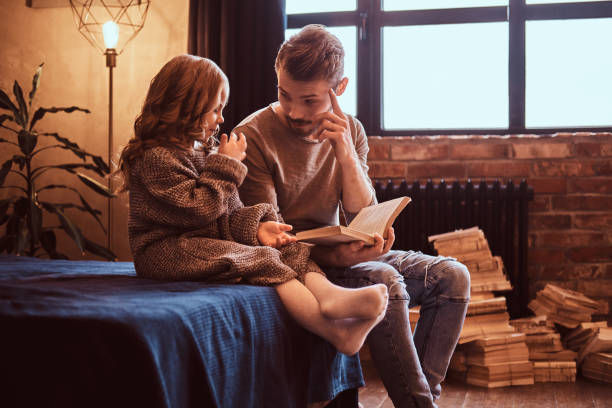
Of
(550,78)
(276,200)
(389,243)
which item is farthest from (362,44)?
(389,243)

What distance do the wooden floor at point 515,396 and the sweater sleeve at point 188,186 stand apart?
3.15ft

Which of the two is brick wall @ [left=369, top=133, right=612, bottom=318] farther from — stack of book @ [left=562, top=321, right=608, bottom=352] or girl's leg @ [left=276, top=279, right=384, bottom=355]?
girl's leg @ [left=276, top=279, right=384, bottom=355]

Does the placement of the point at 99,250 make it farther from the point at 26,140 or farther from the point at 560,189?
the point at 560,189

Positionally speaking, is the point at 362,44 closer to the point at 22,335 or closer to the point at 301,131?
the point at 301,131

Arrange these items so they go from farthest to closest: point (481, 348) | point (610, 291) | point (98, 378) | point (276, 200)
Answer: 1. point (610, 291)
2. point (481, 348)
3. point (276, 200)
4. point (98, 378)

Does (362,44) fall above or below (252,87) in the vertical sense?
above

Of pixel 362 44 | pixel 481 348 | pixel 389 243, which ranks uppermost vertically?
pixel 362 44

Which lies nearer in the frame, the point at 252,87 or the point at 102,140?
the point at 252,87

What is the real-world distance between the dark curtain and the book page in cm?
160

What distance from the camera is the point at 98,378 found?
0.92m

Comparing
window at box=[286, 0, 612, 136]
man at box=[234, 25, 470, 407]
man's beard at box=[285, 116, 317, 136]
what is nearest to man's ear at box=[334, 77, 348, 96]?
man at box=[234, 25, 470, 407]

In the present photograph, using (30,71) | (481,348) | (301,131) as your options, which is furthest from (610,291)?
(30,71)

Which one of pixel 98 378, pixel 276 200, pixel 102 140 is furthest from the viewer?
pixel 102 140

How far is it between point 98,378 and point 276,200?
3.04ft
